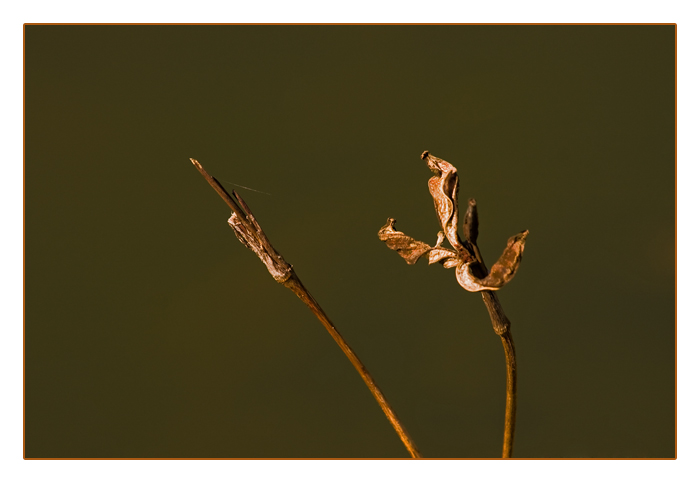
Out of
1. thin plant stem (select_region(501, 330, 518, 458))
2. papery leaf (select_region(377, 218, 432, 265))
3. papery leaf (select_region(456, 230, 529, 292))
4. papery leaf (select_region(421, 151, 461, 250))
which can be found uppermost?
papery leaf (select_region(421, 151, 461, 250))

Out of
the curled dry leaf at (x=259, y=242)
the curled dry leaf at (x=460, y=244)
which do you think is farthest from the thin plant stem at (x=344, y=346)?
the curled dry leaf at (x=460, y=244)

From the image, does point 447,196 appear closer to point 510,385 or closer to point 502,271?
point 502,271

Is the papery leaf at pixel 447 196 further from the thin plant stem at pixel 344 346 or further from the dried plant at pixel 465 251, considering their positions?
the thin plant stem at pixel 344 346

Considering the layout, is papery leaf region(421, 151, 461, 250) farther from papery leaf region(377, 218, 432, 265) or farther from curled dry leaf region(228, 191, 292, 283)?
curled dry leaf region(228, 191, 292, 283)

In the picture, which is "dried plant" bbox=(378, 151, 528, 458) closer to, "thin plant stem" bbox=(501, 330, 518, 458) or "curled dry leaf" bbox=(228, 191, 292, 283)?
"thin plant stem" bbox=(501, 330, 518, 458)

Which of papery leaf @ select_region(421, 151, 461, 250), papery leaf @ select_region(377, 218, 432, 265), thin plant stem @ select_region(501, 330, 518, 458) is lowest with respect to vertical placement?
thin plant stem @ select_region(501, 330, 518, 458)

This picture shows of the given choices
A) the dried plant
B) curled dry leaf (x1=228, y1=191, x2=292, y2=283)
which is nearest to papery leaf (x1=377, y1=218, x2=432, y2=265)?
the dried plant

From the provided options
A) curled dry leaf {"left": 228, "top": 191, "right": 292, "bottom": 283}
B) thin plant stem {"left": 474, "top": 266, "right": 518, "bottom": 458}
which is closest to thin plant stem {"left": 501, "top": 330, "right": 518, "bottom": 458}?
thin plant stem {"left": 474, "top": 266, "right": 518, "bottom": 458}

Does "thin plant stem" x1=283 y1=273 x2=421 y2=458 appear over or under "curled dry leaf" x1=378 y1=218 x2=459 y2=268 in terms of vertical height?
under

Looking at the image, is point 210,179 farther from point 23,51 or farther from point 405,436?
point 23,51

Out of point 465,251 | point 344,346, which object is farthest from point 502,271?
point 344,346
